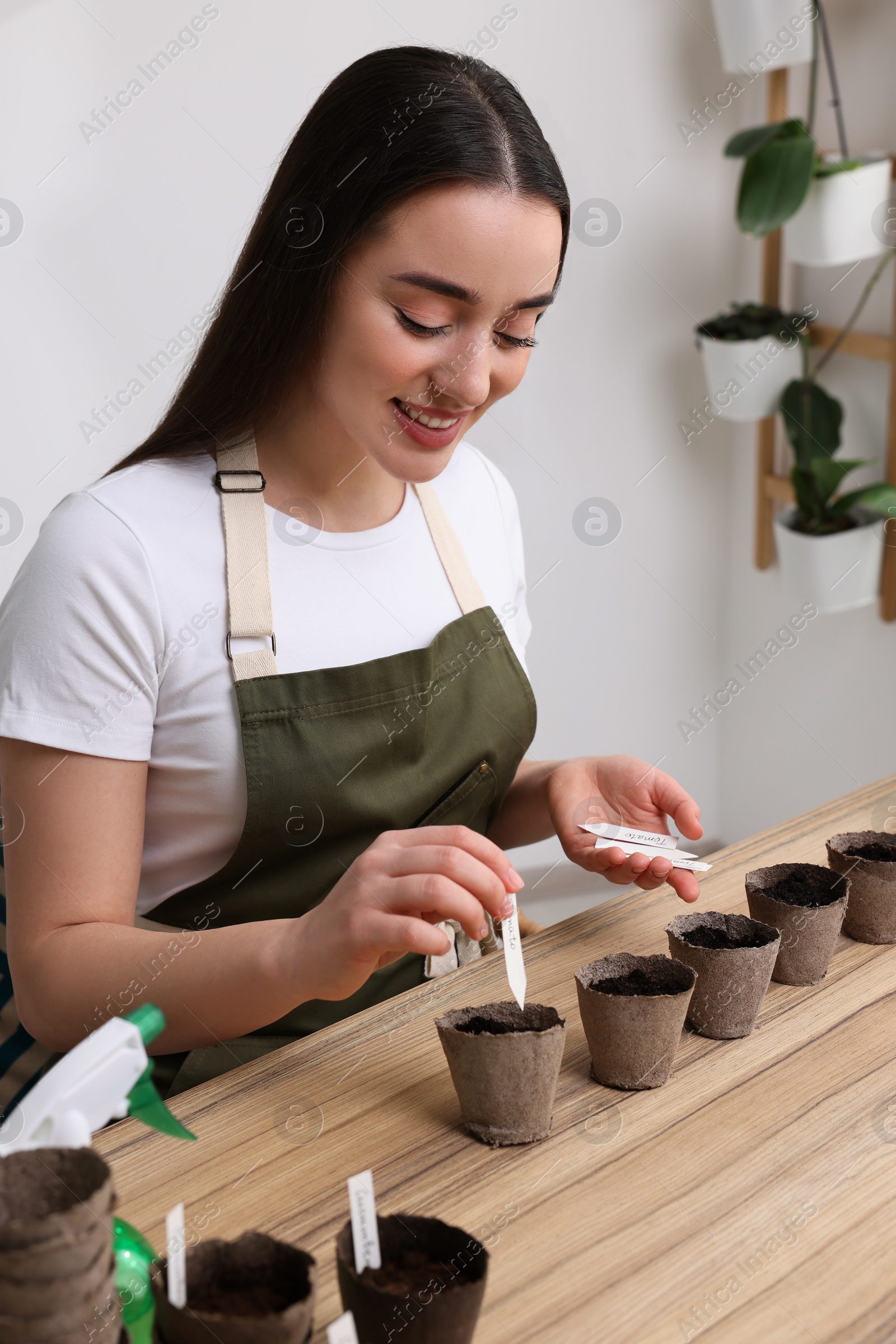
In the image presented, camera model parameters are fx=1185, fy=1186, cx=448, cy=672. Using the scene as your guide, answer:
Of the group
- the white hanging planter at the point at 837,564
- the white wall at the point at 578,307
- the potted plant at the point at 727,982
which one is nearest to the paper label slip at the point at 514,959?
the potted plant at the point at 727,982

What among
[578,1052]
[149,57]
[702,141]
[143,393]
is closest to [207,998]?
[578,1052]

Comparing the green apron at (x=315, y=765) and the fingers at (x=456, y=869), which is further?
the green apron at (x=315, y=765)

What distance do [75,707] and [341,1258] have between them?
0.57 m

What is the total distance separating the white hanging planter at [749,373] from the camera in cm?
260

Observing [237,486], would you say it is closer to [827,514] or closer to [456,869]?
[456,869]

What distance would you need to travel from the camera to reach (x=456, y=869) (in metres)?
0.84

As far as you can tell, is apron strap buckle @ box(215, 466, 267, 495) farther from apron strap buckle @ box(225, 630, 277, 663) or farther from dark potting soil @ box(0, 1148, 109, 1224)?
dark potting soil @ box(0, 1148, 109, 1224)

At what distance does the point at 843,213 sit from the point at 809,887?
1757mm

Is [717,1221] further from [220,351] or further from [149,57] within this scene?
[149,57]

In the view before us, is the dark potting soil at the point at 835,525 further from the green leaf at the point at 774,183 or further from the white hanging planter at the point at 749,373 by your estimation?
the green leaf at the point at 774,183

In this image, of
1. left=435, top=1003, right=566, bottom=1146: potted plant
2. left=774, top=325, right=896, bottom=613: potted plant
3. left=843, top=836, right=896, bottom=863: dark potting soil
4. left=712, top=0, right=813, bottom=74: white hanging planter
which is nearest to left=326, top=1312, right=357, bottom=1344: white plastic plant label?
left=435, top=1003, right=566, bottom=1146: potted plant

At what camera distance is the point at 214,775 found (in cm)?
113

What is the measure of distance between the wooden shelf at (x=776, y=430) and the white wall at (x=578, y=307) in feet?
0.24

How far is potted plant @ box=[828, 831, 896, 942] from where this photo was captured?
1.07 meters
